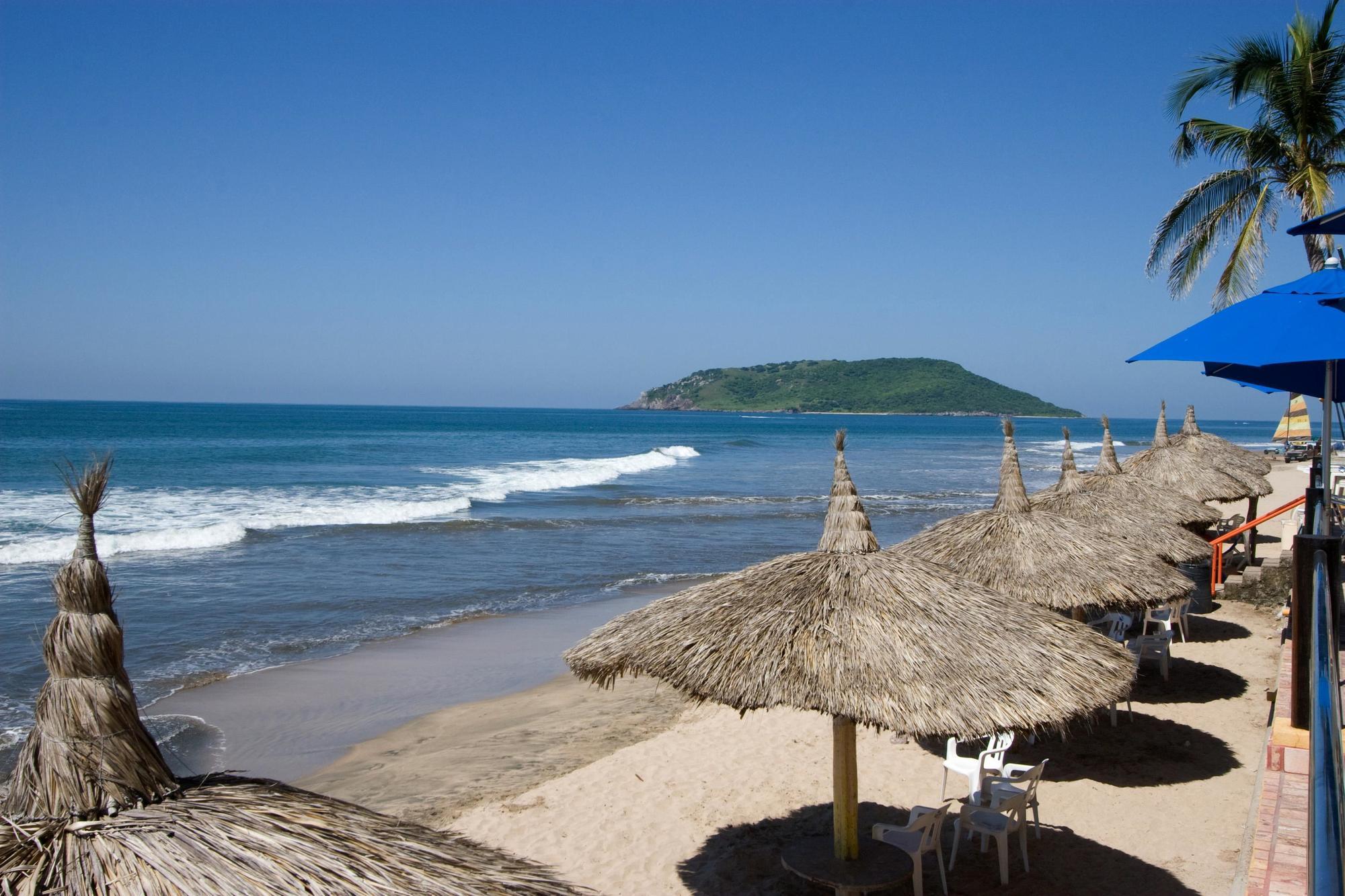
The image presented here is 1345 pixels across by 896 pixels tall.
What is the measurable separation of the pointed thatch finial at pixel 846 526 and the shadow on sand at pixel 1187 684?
537 cm

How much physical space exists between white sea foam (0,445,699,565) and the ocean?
0.10 m

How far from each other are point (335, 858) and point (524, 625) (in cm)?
1160

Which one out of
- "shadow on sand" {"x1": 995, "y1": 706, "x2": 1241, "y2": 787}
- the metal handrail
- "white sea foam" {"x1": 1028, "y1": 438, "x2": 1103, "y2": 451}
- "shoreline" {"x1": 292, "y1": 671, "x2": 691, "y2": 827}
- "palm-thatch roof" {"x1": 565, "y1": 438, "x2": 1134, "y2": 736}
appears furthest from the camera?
"white sea foam" {"x1": 1028, "y1": 438, "x2": 1103, "y2": 451}

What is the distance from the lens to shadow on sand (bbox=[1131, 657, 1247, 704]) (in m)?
9.50

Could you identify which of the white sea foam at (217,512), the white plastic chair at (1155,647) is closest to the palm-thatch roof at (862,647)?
the white plastic chair at (1155,647)

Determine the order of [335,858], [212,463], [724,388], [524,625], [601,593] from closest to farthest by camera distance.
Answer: [335,858], [524,625], [601,593], [212,463], [724,388]

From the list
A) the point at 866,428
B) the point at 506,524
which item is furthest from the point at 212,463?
the point at 866,428

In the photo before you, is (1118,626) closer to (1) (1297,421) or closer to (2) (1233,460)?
(2) (1233,460)

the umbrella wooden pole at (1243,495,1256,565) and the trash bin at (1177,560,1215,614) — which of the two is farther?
the umbrella wooden pole at (1243,495,1256,565)

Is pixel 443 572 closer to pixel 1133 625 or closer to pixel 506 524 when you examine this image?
pixel 506 524

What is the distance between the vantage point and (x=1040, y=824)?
22.4ft

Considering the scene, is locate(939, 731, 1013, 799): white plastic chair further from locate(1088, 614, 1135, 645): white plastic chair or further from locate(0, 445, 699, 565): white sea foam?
locate(0, 445, 699, 565): white sea foam

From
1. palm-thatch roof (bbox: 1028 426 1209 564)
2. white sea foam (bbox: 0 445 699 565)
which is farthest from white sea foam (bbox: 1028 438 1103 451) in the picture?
palm-thatch roof (bbox: 1028 426 1209 564)

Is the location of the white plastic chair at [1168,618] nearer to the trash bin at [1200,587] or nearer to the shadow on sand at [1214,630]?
the shadow on sand at [1214,630]
